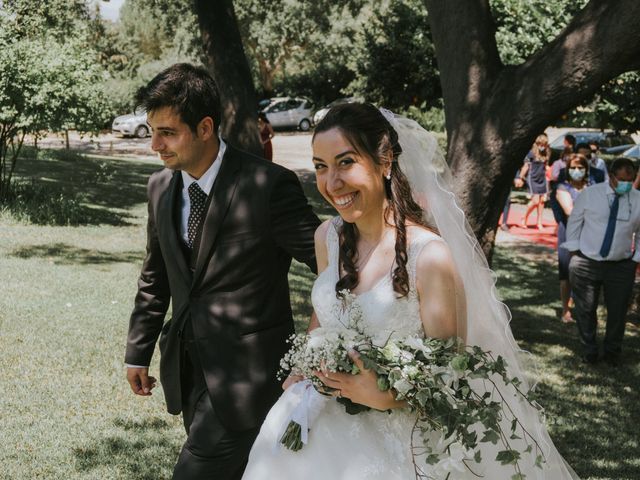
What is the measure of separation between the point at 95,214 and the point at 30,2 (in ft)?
23.6

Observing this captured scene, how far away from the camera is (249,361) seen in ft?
11.1

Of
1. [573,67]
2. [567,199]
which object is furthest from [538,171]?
[573,67]

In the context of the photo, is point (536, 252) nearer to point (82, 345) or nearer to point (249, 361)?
point (82, 345)

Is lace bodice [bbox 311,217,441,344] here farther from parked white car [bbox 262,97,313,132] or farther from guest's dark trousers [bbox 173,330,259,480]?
parked white car [bbox 262,97,313,132]

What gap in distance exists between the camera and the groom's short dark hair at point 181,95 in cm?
331

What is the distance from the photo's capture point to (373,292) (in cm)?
287

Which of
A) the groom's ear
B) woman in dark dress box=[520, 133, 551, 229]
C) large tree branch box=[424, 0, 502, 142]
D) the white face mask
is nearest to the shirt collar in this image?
the groom's ear

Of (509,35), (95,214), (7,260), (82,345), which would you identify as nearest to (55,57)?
(95,214)

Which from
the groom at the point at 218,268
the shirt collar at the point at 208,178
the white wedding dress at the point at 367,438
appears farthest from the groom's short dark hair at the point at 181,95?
the white wedding dress at the point at 367,438

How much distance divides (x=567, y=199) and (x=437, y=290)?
24.0ft

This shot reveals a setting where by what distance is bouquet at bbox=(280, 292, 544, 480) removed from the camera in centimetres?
259

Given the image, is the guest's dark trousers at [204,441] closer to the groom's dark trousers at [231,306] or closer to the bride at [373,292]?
the groom's dark trousers at [231,306]

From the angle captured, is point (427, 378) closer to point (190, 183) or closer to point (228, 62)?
point (190, 183)

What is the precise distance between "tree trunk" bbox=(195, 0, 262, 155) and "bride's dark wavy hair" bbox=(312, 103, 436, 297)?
26.5 ft
